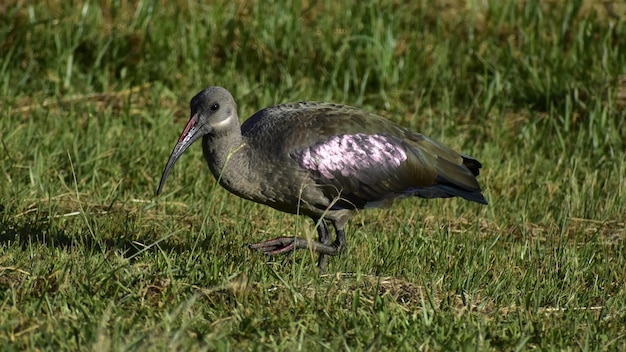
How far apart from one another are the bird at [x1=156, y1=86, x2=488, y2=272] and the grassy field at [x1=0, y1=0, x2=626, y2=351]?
0.69 ft

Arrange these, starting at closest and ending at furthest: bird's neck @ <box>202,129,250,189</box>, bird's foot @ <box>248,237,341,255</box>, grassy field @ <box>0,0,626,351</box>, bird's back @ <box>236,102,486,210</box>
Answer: grassy field @ <box>0,0,626,351</box>, bird's foot @ <box>248,237,341,255</box>, bird's neck @ <box>202,129,250,189</box>, bird's back @ <box>236,102,486,210</box>

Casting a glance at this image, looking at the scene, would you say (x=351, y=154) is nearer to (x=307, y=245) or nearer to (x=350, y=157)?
(x=350, y=157)

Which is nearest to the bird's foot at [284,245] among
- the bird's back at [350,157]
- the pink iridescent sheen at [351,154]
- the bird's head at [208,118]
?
the bird's back at [350,157]

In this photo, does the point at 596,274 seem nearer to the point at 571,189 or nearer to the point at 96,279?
the point at 571,189

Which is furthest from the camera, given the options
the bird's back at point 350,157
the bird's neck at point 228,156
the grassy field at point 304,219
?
the bird's back at point 350,157

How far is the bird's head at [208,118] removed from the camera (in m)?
5.78

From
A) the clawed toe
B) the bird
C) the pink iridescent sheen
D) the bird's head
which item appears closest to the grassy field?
the clawed toe

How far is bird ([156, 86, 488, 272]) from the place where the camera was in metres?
5.70

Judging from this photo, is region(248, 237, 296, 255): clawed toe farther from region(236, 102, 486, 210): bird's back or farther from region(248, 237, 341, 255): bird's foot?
region(236, 102, 486, 210): bird's back

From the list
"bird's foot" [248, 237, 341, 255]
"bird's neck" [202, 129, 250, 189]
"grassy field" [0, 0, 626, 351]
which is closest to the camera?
"grassy field" [0, 0, 626, 351]

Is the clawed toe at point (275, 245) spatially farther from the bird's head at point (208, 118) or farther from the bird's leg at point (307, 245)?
the bird's head at point (208, 118)

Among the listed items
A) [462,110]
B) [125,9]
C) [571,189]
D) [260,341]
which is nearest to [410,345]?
[260,341]

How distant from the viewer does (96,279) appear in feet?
15.4

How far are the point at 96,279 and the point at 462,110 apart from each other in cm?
487
